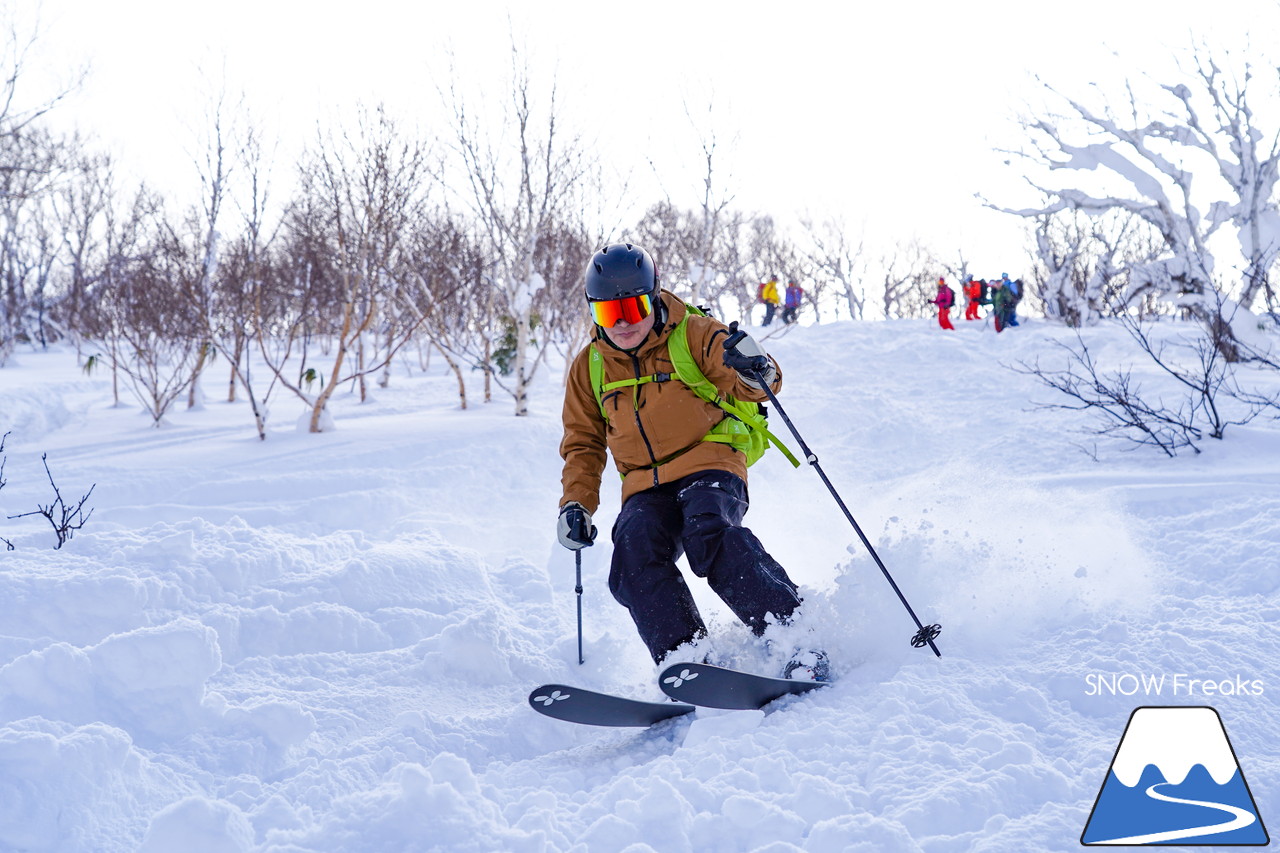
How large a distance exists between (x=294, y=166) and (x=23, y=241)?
849 inches

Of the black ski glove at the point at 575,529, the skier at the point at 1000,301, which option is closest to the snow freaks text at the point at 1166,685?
the black ski glove at the point at 575,529

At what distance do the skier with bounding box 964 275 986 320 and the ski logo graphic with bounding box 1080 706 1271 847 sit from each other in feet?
63.4

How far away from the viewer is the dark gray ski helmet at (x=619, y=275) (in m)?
2.78

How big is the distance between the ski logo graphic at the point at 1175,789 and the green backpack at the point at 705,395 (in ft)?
4.50

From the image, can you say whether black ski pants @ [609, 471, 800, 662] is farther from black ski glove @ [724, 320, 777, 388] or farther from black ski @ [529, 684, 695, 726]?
black ski glove @ [724, 320, 777, 388]

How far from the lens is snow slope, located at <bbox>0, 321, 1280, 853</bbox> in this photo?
Answer: 1.69m

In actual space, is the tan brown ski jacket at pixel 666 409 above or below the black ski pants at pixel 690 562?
above

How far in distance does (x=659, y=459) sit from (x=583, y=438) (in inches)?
14.5

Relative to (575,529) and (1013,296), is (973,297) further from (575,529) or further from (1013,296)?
(575,529)

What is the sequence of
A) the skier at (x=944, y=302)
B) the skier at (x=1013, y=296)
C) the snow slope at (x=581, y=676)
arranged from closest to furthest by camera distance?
the snow slope at (x=581, y=676) → the skier at (x=1013, y=296) → the skier at (x=944, y=302)

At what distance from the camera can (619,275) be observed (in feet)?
9.13

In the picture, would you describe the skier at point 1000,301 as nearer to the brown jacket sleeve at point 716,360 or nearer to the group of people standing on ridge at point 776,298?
the group of people standing on ridge at point 776,298

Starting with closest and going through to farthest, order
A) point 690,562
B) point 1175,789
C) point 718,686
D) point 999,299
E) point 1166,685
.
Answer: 1. point 1175,789
2. point 1166,685
3. point 718,686
4. point 690,562
5. point 999,299

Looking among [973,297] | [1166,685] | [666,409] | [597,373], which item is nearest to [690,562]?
[666,409]
